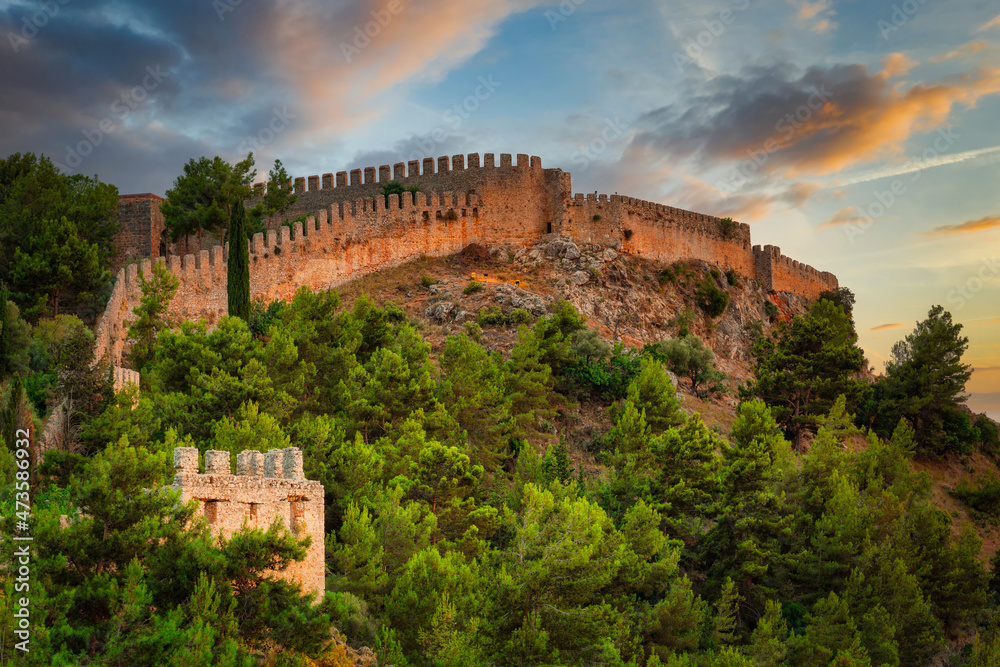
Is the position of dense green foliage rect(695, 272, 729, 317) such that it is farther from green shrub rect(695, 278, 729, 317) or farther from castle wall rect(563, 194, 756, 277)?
castle wall rect(563, 194, 756, 277)

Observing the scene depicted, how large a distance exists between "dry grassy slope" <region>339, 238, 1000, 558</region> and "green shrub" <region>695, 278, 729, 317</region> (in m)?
0.42

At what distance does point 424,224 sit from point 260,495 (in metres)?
29.9

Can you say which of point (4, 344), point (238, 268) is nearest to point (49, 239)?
point (238, 268)

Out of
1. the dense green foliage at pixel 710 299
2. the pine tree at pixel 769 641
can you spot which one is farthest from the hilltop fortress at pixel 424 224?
the pine tree at pixel 769 641

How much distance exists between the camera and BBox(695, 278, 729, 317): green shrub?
49500mm

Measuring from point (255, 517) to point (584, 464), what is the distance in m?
19.0

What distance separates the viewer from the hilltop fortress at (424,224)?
38750 mm

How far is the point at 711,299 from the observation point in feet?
163

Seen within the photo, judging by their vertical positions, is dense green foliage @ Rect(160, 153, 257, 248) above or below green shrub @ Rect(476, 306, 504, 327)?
above

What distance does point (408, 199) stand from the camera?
4381cm

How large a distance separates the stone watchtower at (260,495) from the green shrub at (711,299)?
118 feet

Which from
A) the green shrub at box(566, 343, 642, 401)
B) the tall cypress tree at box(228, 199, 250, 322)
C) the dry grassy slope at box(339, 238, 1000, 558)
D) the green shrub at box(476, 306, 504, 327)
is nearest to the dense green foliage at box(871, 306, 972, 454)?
the dry grassy slope at box(339, 238, 1000, 558)

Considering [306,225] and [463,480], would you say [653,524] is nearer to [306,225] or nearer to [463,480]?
[463,480]

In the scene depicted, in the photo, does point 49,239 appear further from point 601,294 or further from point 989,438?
point 989,438
